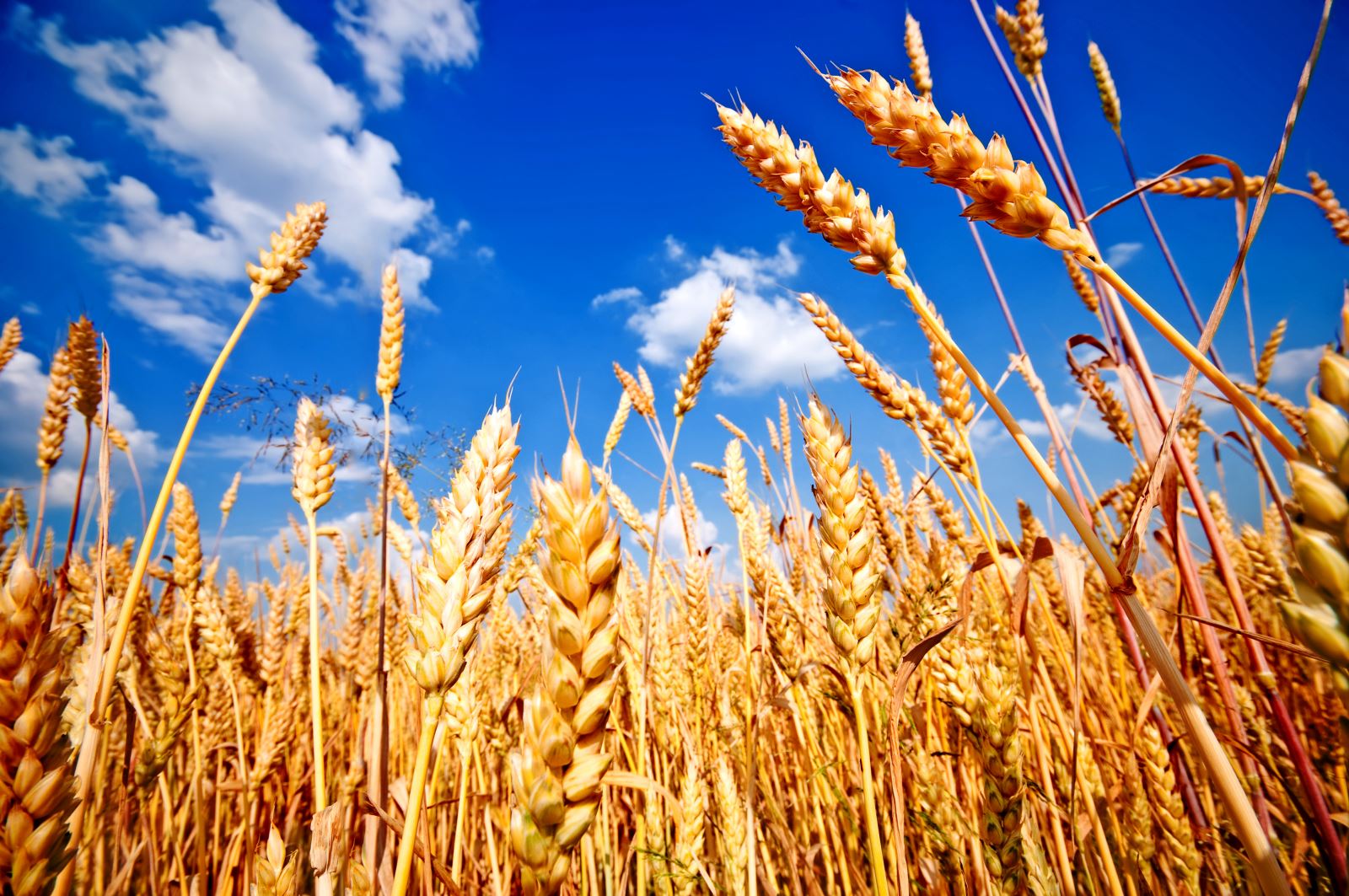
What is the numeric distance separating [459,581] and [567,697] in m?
0.32

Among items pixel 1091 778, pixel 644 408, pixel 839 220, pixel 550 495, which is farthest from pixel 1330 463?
pixel 644 408

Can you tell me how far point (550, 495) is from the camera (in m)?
0.77

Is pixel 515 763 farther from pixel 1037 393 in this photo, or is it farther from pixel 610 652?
pixel 1037 393

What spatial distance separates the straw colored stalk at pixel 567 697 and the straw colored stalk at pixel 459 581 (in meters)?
0.21

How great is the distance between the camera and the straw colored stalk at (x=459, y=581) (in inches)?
33.9

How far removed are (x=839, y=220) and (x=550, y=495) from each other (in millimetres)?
589

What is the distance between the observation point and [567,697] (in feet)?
2.31

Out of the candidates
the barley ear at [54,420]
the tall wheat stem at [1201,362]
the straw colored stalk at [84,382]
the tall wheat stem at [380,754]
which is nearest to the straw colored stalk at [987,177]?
the tall wheat stem at [1201,362]

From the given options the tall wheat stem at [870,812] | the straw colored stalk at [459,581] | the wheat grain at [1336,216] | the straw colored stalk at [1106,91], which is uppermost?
the straw colored stalk at [1106,91]

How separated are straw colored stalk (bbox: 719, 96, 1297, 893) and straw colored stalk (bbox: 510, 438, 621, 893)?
19.8 inches

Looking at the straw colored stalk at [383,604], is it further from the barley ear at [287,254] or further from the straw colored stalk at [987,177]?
the straw colored stalk at [987,177]

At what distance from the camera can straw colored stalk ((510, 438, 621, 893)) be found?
0.69m

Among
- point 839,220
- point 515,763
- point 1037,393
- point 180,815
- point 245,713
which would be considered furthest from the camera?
point 245,713

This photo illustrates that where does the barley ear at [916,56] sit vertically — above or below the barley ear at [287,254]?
above
